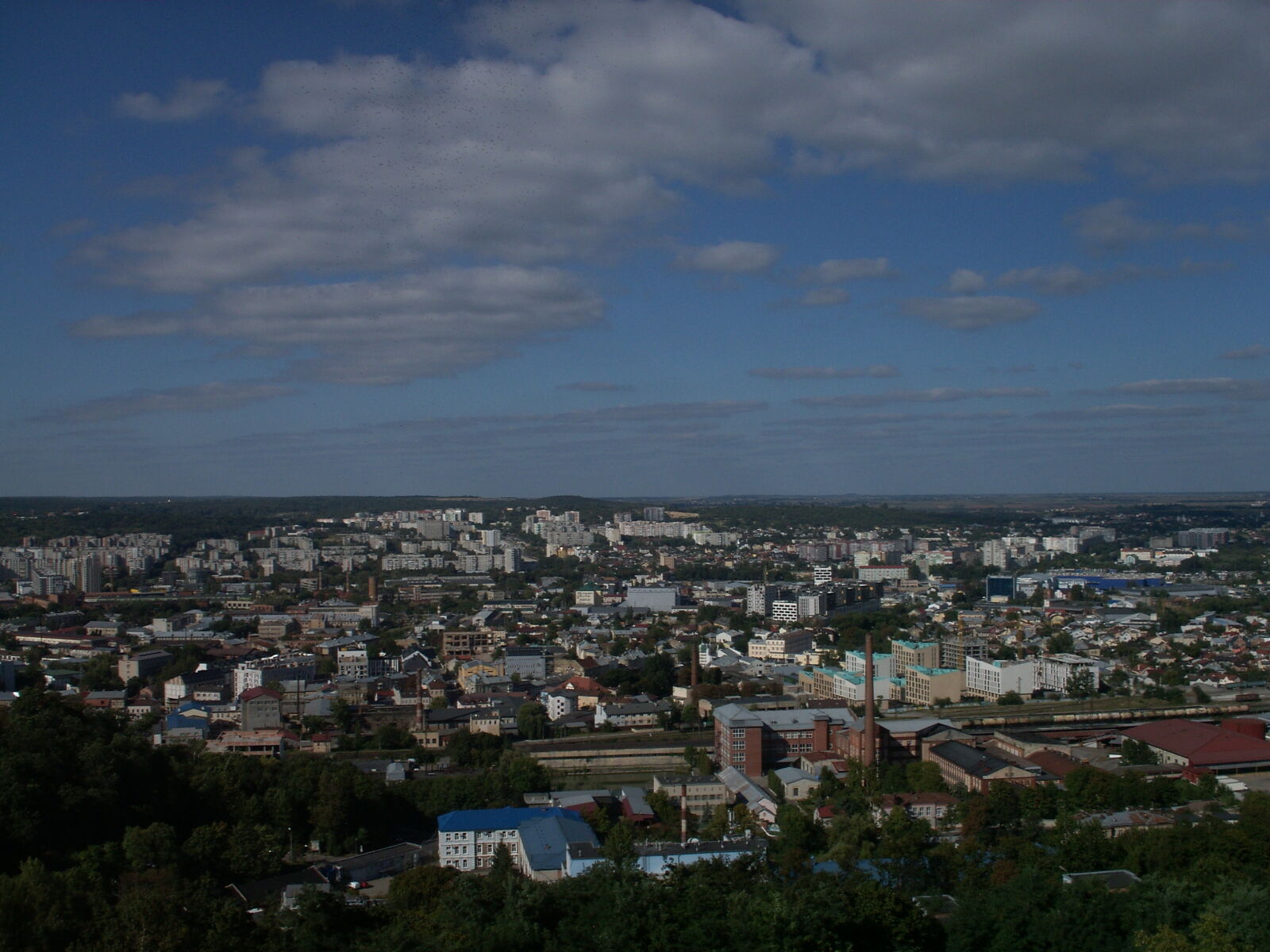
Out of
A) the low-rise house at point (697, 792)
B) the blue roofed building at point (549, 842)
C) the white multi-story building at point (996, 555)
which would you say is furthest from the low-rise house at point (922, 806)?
the white multi-story building at point (996, 555)

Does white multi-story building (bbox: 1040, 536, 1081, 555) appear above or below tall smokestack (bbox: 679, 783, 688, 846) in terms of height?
above

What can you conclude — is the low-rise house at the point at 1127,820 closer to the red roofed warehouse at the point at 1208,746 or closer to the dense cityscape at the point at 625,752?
the dense cityscape at the point at 625,752

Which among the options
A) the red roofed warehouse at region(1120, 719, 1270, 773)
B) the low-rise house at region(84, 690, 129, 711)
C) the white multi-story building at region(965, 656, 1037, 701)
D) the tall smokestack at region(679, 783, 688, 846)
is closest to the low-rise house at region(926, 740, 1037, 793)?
the red roofed warehouse at region(1120, 719, 1270, 773)

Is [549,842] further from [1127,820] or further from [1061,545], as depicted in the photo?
[1061,545]

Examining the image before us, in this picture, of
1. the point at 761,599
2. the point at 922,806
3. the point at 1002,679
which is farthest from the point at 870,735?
the point at 761,599

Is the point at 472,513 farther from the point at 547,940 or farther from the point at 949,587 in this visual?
the point at 547,940

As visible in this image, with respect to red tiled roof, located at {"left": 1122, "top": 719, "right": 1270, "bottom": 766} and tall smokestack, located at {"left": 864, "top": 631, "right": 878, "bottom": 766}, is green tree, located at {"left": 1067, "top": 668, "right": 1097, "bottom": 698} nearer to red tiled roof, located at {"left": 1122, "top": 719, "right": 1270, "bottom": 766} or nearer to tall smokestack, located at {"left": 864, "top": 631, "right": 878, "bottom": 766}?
red tiled roof, located at {"left": 1122, "top": 719, "right": 1270, "bottom": 766}
